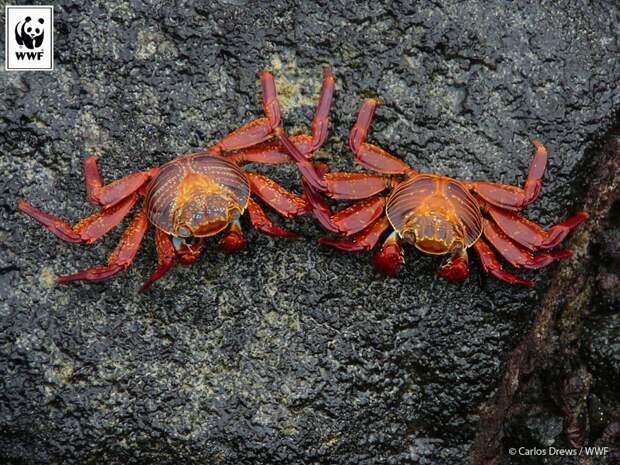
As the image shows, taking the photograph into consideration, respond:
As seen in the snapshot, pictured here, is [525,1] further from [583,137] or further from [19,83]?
[19,83]

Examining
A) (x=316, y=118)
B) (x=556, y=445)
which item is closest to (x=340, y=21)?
(x=316, y=118)

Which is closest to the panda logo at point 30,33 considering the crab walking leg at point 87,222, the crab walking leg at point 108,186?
the crab walking leg at point 108,186

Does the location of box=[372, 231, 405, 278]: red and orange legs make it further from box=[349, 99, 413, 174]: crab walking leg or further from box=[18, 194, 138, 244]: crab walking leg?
box=[18, 194, 138, 244]: crab walking leg

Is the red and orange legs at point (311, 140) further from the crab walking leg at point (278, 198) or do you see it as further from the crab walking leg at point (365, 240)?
the crab walking leg at point (365, 240)

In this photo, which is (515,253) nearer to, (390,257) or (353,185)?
(390,257)

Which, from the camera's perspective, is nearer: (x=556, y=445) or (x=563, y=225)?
(x=563, y=225)

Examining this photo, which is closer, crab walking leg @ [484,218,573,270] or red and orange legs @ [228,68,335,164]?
red and orange legs @ [228,68,335,164]

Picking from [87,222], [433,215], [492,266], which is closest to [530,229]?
[492,266]

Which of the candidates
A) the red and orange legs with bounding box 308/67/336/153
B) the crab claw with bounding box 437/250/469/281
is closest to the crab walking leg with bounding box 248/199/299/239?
the red and orange legs with bounding box 308/67/336/153
